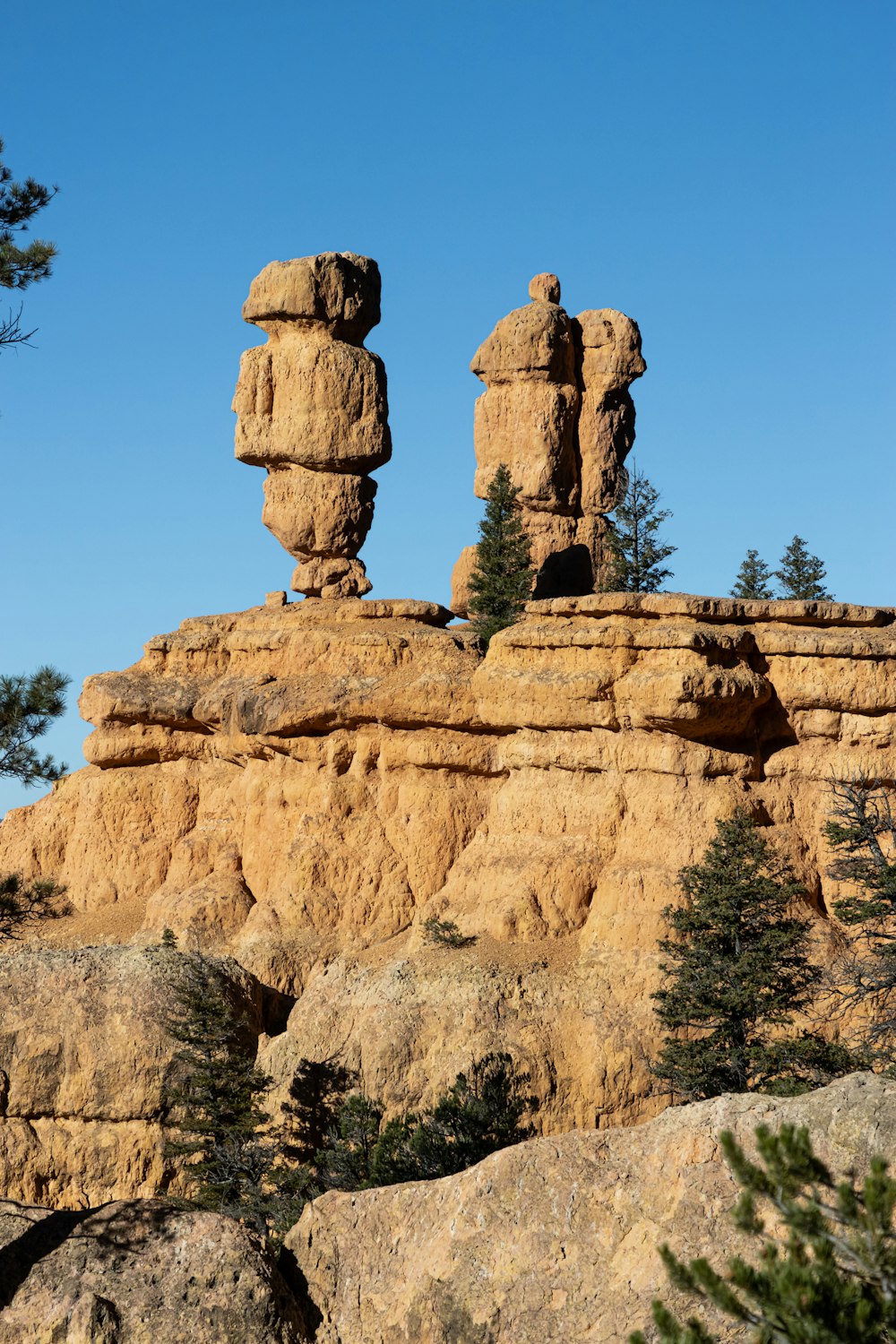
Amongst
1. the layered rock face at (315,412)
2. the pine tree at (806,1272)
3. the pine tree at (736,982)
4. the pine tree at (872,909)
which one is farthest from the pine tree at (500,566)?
the pine tree at (806,1272)

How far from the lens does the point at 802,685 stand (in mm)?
38406

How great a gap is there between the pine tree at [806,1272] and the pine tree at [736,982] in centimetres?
1729

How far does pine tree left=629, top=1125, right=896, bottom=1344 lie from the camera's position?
41.4 feet

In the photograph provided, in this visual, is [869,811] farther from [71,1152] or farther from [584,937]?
[71,1152]

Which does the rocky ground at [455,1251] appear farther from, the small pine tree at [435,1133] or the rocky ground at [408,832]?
the rocky ground at [408,832]

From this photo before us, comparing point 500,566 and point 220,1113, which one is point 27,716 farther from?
point 500,566

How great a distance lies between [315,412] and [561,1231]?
33612 mm

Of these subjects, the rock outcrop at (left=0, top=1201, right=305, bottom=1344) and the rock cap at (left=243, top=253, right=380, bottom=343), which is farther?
the rock cap at (left=243, top=253, right=380, bottom=343)

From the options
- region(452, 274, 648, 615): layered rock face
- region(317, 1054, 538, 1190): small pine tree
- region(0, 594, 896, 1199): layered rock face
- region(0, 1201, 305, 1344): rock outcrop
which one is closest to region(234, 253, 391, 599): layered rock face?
region(0, 594, 896, 1199): layered rock face

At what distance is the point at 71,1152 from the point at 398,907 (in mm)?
11276

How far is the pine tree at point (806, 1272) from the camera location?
41.4 ft

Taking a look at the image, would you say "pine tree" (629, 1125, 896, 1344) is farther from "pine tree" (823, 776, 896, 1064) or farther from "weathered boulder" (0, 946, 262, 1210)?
"weathered boulder" (0, 946, 262, 1210)

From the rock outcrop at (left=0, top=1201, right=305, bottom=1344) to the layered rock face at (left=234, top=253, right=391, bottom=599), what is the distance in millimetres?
29581

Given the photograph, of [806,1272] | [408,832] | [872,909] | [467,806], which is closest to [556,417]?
[467,806]
